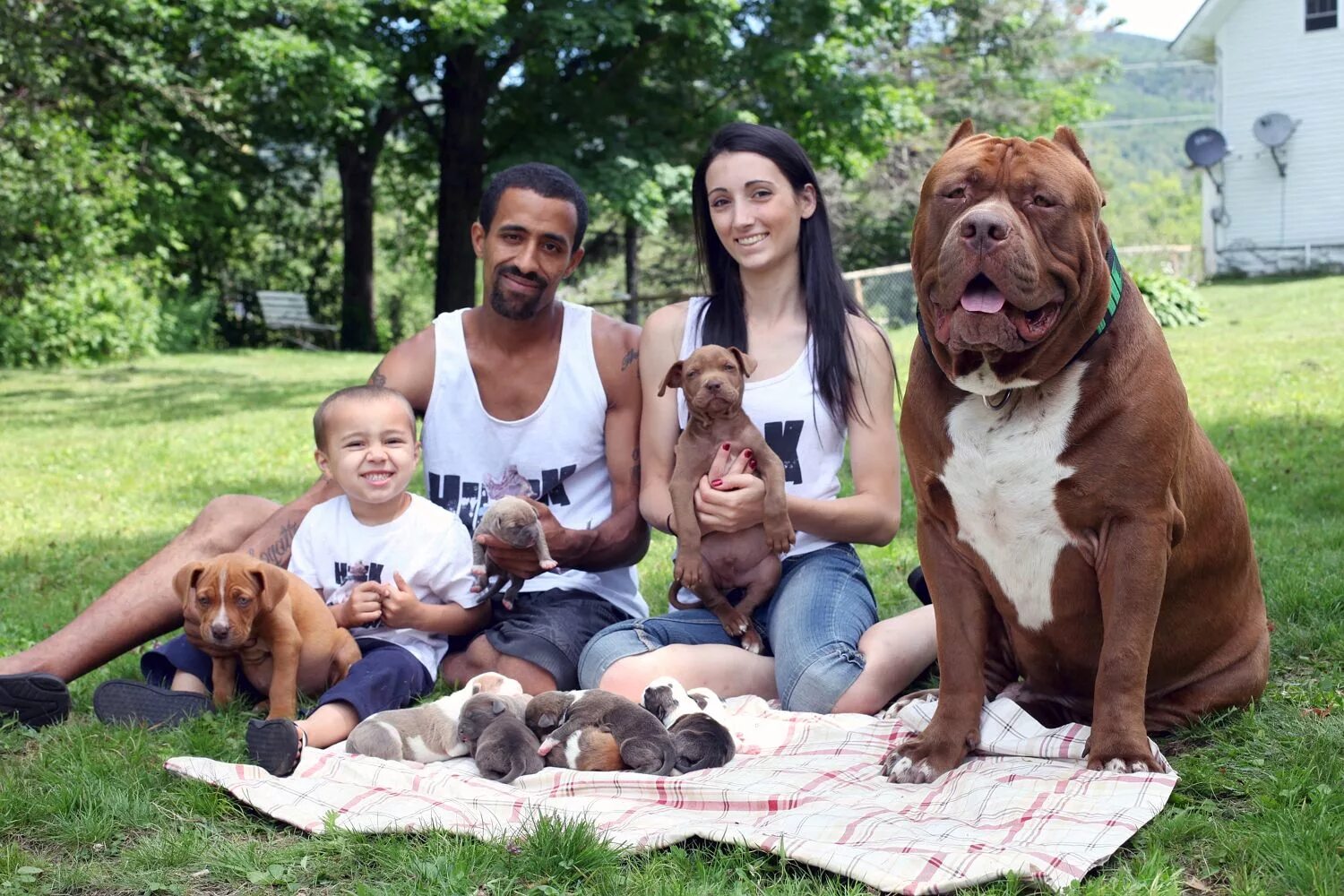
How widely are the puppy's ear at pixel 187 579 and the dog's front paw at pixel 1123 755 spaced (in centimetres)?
286

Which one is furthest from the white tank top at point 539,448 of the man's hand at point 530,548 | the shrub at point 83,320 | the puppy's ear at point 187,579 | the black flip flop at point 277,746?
the shrub at point 83,320

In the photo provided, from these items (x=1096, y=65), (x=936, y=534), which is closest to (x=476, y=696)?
(x=936, y=534)

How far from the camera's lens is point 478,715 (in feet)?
13.2

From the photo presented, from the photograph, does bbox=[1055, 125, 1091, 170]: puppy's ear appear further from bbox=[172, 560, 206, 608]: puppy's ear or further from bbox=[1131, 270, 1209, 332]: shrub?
bbox=[1131, 270, 1209, 332]: shrub

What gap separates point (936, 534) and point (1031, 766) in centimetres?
70

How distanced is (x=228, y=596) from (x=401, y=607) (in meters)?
0.59

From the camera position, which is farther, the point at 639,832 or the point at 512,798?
the point at 512,798

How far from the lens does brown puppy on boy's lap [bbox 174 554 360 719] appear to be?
4203 millimetres

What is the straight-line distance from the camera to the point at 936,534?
12.5 ft

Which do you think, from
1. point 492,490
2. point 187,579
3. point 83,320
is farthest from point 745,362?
point 83,320

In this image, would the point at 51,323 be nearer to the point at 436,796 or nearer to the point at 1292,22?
the point at 436,796

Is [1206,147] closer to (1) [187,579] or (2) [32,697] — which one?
(1) [187,579]

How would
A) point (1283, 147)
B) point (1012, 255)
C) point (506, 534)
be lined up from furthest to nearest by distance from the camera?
point (1283, 147) → point (506, 534) → point (1012, 255)

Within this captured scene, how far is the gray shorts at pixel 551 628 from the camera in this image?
4625 millimetres
